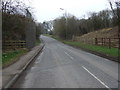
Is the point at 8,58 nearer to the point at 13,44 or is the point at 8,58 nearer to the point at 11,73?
the point at 11,73

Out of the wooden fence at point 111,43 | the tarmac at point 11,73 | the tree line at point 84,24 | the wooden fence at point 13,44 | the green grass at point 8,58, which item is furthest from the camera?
the tree line at point 84,24

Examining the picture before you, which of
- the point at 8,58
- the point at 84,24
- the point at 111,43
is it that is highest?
the point at 84,24

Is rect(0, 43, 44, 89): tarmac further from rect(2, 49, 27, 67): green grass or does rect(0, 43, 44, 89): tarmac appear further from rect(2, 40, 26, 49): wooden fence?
rect(2, 40, 26, 49): wooden fence

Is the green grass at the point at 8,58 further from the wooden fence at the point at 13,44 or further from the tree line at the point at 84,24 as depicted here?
the tree line at the point at 84,24

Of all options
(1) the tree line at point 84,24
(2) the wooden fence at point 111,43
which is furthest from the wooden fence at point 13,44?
(1) the tree line at point 84,24

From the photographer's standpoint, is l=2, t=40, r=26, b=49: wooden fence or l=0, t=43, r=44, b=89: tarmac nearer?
l=0, t=43, r=44, b=89: tarmac

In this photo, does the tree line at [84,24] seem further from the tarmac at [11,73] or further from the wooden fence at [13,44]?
the tarmac at [11,73]

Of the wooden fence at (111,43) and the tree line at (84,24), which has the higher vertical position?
the tree line at (84,24)

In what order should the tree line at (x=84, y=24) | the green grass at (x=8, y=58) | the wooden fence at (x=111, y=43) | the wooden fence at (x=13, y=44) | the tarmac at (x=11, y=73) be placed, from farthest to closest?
the tree line at (x=84, y=24) < the wooden fence at (x=13, y=44) < the wooden fence at (x=111, y=43) < the green grass at (x=8, y=58) < the tarmac at (x=11, y=73)

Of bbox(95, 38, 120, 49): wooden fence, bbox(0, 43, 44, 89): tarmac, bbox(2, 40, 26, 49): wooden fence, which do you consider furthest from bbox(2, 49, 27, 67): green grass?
bbox(95, 38, 120, 49): wooden fence

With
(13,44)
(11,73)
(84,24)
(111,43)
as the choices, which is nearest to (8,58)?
(11,73)

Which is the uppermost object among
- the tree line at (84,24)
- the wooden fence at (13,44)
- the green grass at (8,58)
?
the tree line at (84,24)

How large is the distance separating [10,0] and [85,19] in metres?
74.1

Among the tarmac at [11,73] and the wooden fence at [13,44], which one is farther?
the wooden fence at [13,44]
